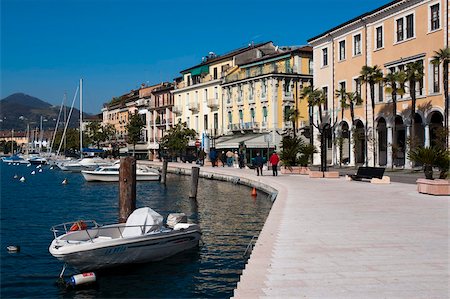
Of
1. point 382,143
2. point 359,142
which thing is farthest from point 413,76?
point 359,142

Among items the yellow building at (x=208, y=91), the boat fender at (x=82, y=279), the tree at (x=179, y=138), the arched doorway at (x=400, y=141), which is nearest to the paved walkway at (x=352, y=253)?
the boat fender at (x=82, y=279)

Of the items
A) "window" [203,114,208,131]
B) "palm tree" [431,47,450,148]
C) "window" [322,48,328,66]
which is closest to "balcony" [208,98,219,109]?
"window" [203,114,208,131]

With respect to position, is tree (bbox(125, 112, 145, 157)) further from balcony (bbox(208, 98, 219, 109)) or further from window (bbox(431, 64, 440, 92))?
window (bbox(431, 64, 440, 92))

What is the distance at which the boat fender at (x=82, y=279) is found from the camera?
11.8 m

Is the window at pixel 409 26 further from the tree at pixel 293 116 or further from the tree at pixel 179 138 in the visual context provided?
the tree at pixel 179 138

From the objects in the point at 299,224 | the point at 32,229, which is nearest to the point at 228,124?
the point at 32,229

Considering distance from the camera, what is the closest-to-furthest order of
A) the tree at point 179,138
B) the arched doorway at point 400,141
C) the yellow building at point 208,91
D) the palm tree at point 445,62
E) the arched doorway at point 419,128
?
the palm tree at point 445,62 → the arched doorway at point 419,128 → the arched doorway at point 400,141 → the yellow building at point 208,91 → the tree at point 179,138

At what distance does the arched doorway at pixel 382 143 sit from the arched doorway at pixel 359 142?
1.45 m

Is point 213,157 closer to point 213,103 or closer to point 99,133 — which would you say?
point 213,103

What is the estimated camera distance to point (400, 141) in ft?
155

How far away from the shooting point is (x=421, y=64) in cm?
4109

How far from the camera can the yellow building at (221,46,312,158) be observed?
64.9 meters

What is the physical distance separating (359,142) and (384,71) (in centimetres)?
757

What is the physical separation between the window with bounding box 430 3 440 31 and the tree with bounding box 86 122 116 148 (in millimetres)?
82172
